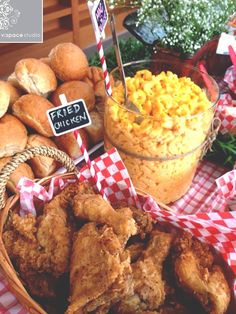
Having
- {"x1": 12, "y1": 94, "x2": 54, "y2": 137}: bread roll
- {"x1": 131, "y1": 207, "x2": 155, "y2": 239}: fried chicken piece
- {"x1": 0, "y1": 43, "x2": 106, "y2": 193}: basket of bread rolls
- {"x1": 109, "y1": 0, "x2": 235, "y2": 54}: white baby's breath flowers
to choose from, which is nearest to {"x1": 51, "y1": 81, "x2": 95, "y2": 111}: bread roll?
{"x1": 0, "y1": 43, "x2": 106, "y2": 193}: basket of bread rolls

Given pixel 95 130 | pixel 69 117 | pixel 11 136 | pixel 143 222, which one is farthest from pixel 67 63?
pixel 143 222

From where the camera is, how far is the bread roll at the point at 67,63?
4.90ft

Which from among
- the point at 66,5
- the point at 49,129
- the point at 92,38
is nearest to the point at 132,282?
the point at 49,129

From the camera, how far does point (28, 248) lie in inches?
37.6

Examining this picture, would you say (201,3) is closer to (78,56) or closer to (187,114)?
(78,56)

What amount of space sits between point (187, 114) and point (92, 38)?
2.41 m

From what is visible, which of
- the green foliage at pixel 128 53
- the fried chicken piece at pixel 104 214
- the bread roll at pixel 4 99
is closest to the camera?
the fried chicken piece at pixel 104 214

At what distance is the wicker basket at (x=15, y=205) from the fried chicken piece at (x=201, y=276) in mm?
332

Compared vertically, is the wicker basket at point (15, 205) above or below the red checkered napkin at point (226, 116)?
above

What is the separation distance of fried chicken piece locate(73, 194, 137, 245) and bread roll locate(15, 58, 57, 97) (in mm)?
543

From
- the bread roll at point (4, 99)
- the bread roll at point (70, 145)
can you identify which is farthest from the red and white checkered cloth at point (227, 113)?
the bread roll at point (4, 99)

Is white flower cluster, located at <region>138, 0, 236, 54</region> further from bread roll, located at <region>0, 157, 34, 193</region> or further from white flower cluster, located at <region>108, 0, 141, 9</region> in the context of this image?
bread roll, located at <region>0, 157, 34, 193</region>

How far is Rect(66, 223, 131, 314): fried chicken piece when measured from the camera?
0.81 metres

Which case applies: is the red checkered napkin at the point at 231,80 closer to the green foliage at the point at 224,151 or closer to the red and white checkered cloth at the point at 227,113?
the red and white checkered cloth at the point at 227,113
